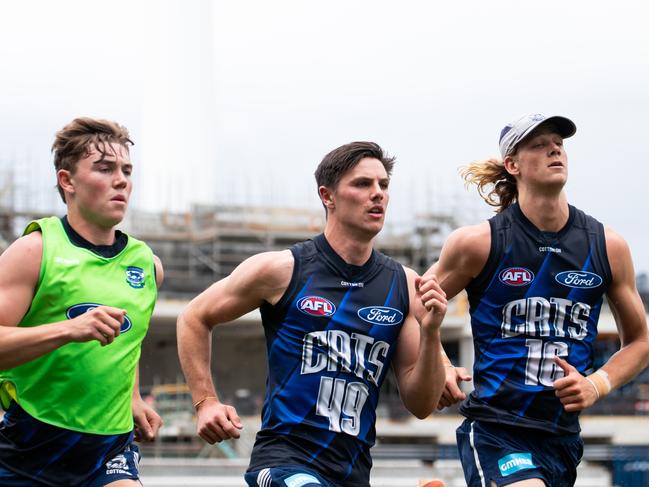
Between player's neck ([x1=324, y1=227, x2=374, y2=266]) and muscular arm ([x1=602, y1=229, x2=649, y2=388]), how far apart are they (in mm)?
1362

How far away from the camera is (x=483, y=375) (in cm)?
611

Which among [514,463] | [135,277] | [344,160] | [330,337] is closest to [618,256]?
[514,463]

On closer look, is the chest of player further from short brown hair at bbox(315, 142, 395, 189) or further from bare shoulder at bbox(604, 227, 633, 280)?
short brown hair at bbox(315, 142, 395, 189)

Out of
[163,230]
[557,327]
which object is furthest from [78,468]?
[163,230]

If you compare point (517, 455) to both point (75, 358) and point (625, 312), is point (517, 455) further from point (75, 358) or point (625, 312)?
point (75, 358)

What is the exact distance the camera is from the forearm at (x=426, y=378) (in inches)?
220

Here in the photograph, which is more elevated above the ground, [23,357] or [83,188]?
[83,188]

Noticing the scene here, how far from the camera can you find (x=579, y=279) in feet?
19.9

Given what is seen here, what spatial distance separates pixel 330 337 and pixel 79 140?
66.4 inches

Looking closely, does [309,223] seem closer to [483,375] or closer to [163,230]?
[163,230]

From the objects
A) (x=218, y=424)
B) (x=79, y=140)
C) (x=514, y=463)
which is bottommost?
(x=514, y=463)

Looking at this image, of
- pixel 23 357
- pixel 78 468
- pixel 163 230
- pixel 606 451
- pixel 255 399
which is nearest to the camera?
pixel 23 357

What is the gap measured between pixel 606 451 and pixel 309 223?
83.3 feet

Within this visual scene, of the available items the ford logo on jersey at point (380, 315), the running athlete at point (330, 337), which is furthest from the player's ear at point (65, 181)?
the ford logo on jersey at point (380, 315)
